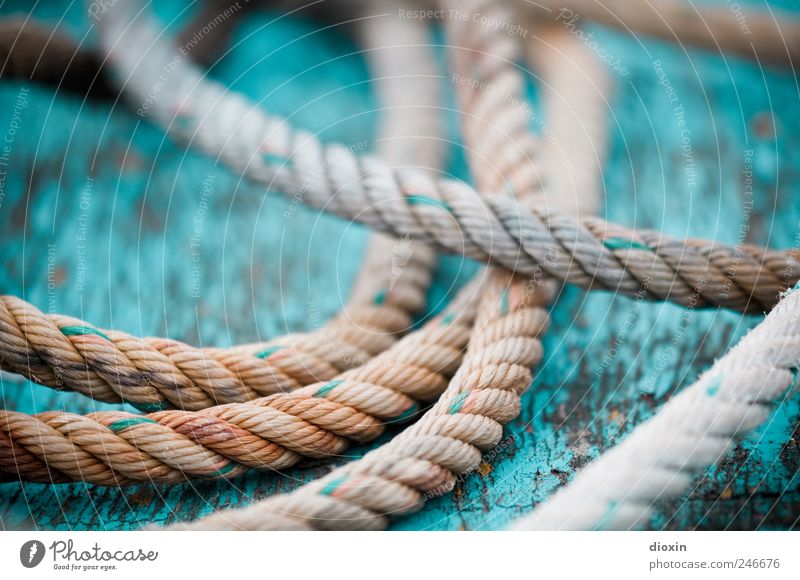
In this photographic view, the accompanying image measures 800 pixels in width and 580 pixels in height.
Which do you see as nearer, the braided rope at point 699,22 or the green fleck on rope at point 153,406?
the green fleck on rope at point 153,406

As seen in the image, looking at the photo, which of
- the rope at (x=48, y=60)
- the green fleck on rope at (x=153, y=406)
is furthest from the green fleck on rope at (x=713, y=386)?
the rope at (x=48, y=60)

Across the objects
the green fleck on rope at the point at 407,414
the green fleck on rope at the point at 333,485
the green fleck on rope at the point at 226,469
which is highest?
the green fleck on rope at the point at 407,414

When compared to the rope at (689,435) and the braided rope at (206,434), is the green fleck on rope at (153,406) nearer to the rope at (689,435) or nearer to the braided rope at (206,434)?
the braided rope at (206,434)

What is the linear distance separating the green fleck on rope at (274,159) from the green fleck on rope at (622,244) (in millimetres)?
266

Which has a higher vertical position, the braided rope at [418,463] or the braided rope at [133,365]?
the braided rope at [133,365]

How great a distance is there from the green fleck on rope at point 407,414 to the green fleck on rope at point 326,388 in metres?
0.05

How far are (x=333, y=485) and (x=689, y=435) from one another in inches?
8.6

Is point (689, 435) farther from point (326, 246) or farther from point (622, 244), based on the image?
point (326, 246)

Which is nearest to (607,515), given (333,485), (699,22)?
(333,485)

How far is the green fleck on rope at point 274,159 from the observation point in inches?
22.5
